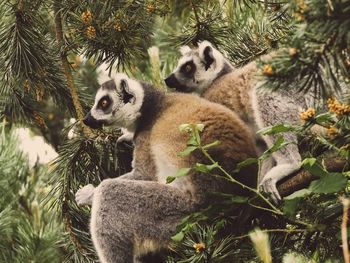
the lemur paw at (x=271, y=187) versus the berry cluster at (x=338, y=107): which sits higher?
the berry cluster at (x=338, y=107)

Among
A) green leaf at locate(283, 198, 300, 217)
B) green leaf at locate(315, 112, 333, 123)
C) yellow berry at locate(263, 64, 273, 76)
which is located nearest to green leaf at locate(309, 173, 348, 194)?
green leaf at locate(283, 198, 300, 217)

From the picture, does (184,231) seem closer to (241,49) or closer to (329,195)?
(329,195)

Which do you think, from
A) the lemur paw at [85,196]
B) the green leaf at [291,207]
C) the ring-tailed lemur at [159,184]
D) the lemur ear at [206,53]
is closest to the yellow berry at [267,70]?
the green leaf at [291,207]

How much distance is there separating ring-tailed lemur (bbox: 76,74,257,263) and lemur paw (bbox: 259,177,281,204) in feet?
0.53

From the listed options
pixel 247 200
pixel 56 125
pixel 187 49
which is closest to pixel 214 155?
pixel 247 200

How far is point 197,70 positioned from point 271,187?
1807 millimetres

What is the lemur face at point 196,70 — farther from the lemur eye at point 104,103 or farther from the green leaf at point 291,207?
the green leaf at point 291,207

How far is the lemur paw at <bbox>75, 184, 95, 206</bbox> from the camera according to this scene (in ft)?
11.1

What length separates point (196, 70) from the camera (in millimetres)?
4762

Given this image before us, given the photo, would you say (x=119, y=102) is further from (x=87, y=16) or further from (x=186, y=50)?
(x=186, y=50)

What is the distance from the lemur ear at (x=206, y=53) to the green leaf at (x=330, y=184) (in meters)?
2.13

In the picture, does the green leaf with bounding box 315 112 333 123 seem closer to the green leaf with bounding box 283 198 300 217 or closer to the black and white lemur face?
the green leaf with bounding box 283 198 300 217

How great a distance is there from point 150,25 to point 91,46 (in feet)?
1.34

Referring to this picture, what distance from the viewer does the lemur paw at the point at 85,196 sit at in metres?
3.39
